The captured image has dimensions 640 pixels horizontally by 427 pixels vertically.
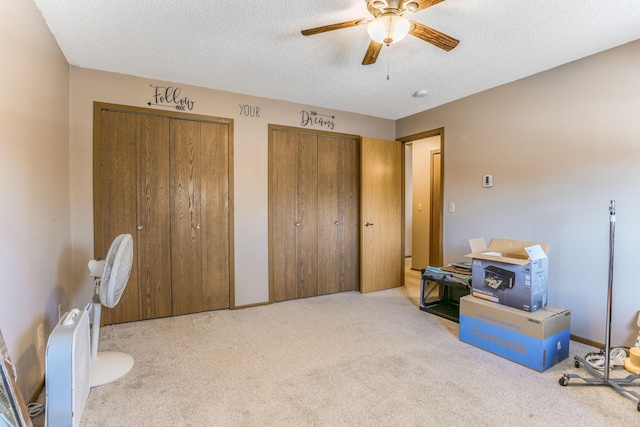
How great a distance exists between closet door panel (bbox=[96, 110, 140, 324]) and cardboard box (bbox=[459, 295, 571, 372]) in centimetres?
299

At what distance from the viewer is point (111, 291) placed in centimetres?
192

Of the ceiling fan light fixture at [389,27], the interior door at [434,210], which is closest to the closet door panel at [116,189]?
the ceiling fan light fixture at [389,27]

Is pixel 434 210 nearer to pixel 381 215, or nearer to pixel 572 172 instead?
pixel 381 215

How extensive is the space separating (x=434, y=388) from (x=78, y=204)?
3104 mm

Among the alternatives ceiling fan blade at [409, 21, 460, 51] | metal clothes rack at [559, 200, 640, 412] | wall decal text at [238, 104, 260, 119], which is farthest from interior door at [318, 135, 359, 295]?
metal clothes rack at [559, 200, 640, 412]

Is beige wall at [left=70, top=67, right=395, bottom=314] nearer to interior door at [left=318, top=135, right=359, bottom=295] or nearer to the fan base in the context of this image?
interior door at [left=318, top=135, right=359, bottom=295]

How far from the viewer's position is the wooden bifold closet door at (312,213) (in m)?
3.66

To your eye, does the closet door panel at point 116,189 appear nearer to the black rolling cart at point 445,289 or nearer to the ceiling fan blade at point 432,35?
the ceiling fan blade at point 432,35

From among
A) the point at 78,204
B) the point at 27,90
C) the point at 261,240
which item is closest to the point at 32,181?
the point at 27,90

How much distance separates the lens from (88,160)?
2.78 metres

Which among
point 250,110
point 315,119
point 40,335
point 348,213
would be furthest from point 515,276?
point 40,335

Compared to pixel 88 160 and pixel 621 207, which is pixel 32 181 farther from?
pixel 621 207

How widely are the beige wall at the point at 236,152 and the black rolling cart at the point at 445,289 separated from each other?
5.72ft

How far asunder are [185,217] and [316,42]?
6.59 ft
